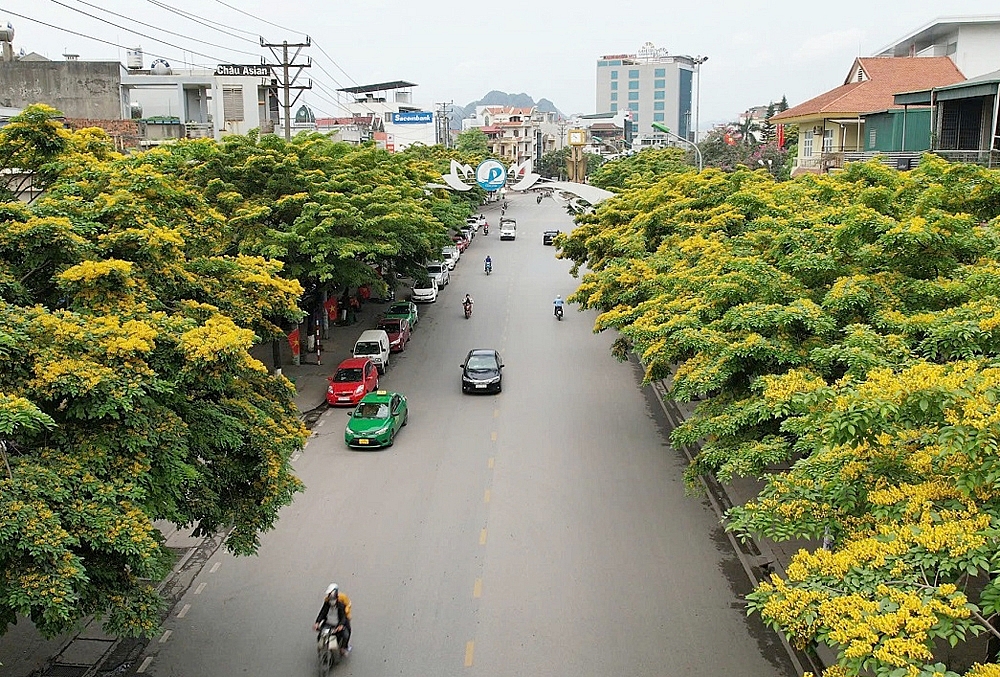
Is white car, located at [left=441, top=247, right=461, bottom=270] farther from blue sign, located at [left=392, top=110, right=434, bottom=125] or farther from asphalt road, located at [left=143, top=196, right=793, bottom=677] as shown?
blue sign, located at [left=392, top=110, right=434, bottom=125]

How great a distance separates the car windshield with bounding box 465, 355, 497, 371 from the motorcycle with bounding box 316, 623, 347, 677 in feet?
50.1

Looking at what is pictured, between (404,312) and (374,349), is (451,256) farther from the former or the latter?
(374,349)

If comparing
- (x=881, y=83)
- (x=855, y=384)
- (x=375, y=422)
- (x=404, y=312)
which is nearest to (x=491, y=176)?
(x=404, y=312)

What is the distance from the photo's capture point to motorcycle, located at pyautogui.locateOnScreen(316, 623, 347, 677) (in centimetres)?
1191

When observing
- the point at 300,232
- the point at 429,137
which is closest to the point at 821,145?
the point at 300,232

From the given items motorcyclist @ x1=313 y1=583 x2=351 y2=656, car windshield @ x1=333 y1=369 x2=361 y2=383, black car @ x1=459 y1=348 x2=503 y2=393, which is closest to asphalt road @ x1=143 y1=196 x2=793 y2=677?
motorcyclist @ x1=313 y1=583 x2=351 y2=656

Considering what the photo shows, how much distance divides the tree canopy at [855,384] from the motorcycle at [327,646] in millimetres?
5379

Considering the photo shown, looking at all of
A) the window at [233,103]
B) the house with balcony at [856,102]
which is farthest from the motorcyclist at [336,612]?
the window at [233,103]

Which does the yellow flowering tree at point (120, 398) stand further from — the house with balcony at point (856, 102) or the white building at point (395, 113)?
the white building at point (395, 113)

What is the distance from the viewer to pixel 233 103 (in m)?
48.1

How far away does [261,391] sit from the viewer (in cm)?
1309

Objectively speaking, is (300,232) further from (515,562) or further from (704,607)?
(704,607)

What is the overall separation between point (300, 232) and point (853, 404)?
1914 centimetres

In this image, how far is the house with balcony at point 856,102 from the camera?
3534 centimetres
